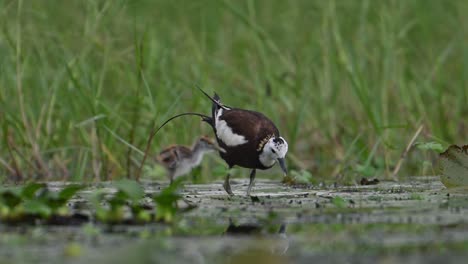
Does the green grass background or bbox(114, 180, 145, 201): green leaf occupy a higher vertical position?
the green grass background

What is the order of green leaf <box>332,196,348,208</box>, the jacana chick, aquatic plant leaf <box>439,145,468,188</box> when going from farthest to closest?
the jacana chick → aquatic plant leaf <box>439,145,468,188</box> → green leaf <box>332,196,348,208</box>

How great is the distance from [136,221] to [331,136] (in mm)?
5190

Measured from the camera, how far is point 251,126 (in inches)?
302

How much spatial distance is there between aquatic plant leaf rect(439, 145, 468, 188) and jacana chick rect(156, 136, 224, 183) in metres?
2.46

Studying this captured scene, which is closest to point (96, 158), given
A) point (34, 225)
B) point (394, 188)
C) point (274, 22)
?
point (394, 188)

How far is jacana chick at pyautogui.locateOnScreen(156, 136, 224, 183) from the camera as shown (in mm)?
8344

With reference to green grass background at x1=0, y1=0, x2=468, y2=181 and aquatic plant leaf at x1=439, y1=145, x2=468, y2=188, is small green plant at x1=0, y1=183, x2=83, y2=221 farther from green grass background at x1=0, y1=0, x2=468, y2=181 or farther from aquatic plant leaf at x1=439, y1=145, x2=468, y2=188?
green grass background at x1=0, y1=0, x2=468, y2=181

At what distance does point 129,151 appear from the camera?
848cm

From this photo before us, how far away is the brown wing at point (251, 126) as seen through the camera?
7630mm

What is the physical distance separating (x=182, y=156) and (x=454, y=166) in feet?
9.22

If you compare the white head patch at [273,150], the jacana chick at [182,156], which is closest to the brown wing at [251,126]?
the white head patch at [273,150]

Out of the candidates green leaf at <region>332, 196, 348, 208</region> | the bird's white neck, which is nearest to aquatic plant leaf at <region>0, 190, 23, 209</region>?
green leaf at <region>332, 196, 348, 208</region>

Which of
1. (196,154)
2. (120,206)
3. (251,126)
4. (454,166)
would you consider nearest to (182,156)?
(196,154)

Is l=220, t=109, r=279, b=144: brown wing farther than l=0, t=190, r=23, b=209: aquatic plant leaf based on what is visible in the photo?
Yes
